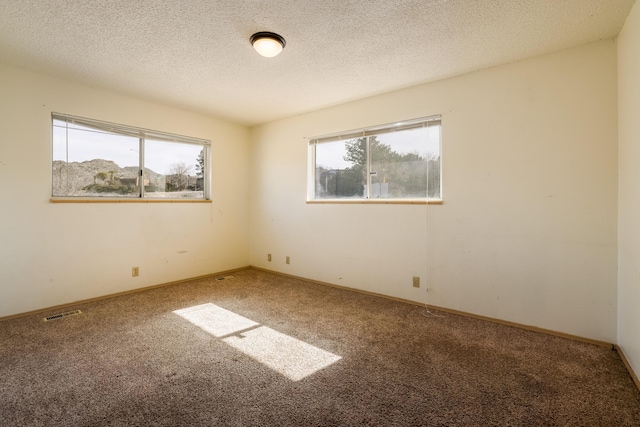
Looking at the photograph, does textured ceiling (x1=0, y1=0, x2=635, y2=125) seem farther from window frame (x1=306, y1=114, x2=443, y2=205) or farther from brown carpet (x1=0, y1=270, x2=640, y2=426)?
brown carpet (x1=0, y1=270, x2=640, y2=426)

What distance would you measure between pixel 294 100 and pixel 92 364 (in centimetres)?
318

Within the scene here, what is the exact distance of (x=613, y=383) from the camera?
1.76 metres

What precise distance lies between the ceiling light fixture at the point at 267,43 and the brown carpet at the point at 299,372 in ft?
7.48

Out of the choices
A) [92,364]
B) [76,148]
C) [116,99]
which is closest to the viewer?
[92,364]

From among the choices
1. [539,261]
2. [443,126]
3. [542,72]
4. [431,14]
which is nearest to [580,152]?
[542,72]

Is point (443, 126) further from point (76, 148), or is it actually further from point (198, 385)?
point (76, 148)

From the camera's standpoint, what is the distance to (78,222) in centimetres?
313

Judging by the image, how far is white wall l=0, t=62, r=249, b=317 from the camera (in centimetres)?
275

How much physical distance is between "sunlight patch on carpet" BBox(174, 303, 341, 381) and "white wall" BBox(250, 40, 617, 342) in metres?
1.48

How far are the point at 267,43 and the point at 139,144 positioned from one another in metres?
2.42

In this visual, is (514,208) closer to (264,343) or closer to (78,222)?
(264,343)

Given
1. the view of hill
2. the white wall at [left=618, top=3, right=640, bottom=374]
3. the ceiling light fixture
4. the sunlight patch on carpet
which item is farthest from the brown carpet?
the ceiling light fixture

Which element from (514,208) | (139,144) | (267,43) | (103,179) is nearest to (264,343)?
(267,43)

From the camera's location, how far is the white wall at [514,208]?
227 cm
